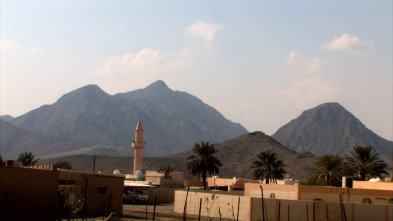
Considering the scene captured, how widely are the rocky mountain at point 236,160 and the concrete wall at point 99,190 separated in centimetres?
11147

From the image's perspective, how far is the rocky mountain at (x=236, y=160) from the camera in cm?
15500

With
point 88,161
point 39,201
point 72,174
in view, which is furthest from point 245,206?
point 88,161

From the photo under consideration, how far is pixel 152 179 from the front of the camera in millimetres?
69562

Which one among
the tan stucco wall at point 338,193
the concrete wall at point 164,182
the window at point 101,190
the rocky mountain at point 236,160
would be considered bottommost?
the window at point 101,190

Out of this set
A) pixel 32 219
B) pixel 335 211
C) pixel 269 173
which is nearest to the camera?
pixel 32 219

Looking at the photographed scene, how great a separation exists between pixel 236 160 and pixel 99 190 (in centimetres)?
14228

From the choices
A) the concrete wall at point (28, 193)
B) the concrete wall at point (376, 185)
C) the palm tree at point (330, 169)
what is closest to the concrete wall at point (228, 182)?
the palm tree at point (330, 169)

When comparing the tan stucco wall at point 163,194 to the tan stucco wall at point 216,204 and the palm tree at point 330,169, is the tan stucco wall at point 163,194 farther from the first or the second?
the palm tree at point 330,169

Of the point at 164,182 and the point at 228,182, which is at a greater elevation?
the point at 228,182

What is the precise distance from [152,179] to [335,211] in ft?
134

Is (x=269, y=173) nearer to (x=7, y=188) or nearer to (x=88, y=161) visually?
(x=7, y=188)

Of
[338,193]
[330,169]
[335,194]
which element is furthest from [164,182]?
[338,193]

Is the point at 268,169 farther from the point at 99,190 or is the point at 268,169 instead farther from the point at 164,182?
the point at 99,190

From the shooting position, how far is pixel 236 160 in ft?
574
